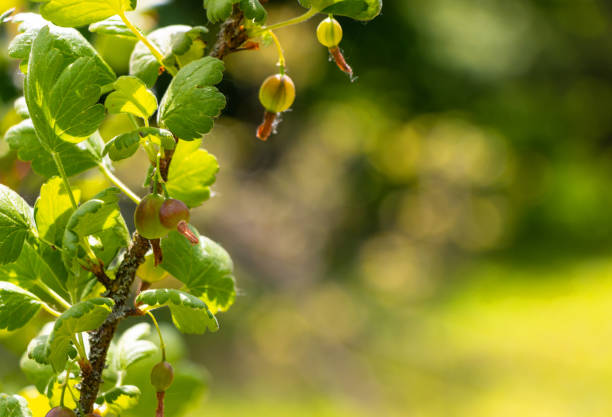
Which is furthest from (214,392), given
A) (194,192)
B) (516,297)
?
(194,192)

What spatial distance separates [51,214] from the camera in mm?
287

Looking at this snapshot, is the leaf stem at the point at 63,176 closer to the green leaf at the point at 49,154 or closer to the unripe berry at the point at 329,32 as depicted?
the green leaf at the point at 49,154

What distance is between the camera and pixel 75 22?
0.89 feet

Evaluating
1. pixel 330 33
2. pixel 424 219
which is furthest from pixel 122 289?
pixel 424 219

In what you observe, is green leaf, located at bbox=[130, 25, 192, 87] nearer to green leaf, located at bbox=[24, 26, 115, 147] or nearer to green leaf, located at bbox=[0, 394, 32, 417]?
green leaf, located at bbox=[24, 26, 115, 147]

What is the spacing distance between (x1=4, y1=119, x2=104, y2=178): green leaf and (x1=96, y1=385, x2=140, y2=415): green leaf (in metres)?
0.10

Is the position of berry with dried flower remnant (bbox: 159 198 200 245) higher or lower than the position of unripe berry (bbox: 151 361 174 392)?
higher

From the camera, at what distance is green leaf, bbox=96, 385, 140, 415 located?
28 centimetres

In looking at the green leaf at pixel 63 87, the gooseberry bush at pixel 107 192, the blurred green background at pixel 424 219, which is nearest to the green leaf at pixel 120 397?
the gooseberry bush at pixel 107 192

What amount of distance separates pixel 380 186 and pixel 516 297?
1026 millimetres

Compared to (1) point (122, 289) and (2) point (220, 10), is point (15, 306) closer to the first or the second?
(1) point (122, 289)

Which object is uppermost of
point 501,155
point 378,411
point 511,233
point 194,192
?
point 194,192

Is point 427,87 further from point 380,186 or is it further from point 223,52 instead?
point 223,52

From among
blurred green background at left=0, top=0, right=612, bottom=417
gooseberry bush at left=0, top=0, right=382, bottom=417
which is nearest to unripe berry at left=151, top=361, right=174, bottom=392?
gooseberry bush at left=0, top=0, right=382, bottom=417
